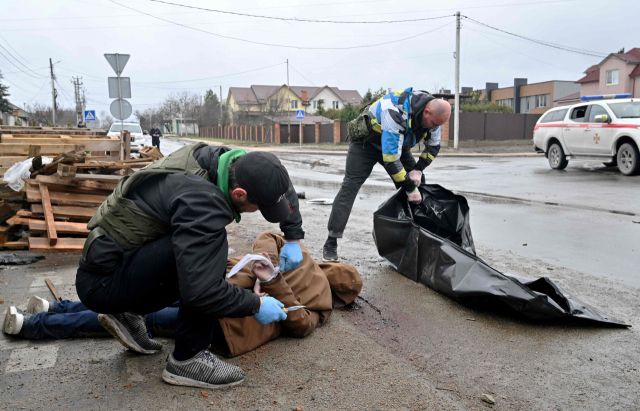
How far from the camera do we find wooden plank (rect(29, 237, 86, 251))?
16.2ft

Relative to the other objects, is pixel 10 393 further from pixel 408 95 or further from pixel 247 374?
pixel 408 95

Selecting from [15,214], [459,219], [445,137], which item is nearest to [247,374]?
[459,219]

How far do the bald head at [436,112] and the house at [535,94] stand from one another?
176ft

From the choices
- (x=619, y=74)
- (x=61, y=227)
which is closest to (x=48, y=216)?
(x=61, y=227)

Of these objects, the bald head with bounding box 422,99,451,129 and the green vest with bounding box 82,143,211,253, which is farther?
the bald head with bounding box 422,99,451,129

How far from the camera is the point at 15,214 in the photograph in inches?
212

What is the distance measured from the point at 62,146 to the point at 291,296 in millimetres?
5763

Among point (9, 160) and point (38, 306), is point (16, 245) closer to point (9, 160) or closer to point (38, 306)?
point (9, 160)

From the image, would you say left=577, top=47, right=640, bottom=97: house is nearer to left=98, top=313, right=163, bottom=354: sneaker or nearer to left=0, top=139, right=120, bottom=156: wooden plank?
left=0, top=139, right=120, bottom=156: wooden plank

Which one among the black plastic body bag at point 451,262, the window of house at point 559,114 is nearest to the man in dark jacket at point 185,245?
the black plastic body bag at point 451,262

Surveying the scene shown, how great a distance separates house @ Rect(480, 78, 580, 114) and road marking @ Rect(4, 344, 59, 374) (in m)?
56.5

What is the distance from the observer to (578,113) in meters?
13.3

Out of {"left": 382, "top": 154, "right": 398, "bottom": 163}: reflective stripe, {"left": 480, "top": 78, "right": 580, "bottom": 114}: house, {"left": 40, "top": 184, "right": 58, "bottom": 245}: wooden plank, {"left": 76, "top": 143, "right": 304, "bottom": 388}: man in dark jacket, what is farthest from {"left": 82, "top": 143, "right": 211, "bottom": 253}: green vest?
{"left": 480, "top": 78, "right": 580, "bottom": 114}: house

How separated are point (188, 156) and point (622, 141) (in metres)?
12.8
